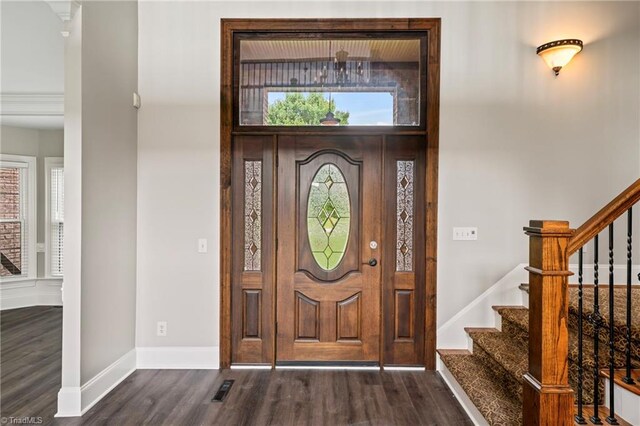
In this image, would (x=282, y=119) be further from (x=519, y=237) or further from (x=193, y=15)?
(x=519, y=237)

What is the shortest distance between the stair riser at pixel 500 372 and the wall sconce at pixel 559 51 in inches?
97.0

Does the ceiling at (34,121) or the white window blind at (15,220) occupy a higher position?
the ceiling at (34,121)

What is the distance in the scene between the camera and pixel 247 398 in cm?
258

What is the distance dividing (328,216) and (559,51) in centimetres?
239

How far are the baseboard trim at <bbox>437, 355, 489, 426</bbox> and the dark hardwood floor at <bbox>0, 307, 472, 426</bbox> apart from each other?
2.0 inches

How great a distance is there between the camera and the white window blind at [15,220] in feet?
16.5

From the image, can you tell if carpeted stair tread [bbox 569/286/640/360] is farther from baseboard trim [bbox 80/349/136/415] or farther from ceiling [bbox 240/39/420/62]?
baseboard trim [bbox 80/349/136/415]

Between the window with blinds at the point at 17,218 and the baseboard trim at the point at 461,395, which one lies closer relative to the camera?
the baseboard trim at the point at 461,395

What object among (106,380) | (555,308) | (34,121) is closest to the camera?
(555,308)

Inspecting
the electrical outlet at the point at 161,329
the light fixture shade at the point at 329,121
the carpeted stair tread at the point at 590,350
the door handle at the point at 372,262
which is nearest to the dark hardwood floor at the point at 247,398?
the electrical outlet at the point at 161,329

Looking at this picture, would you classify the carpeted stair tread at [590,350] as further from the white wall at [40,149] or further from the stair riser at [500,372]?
the white wall at [40,149]

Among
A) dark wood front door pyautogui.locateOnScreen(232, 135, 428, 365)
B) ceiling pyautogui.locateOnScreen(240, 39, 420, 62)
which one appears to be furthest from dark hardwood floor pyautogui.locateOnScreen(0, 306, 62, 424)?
ceiling pyautogui.locateOnScreen(240, 39, 420, 62)

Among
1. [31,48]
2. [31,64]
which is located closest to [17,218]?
[31,64]

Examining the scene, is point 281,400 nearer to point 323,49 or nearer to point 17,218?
point 323,49
